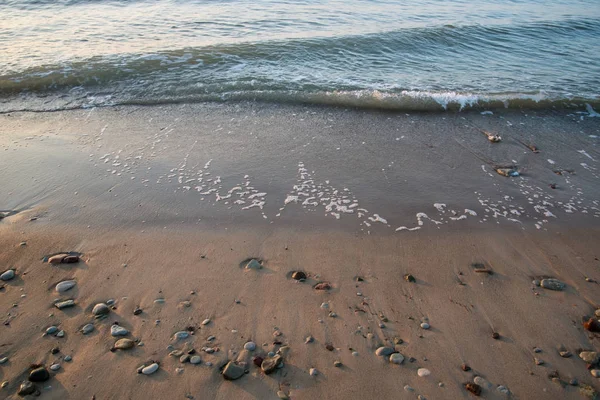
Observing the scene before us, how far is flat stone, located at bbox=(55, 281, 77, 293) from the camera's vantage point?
334cm

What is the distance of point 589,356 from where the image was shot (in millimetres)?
2807

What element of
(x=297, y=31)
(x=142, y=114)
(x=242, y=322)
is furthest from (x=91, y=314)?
(x=297, y=31)

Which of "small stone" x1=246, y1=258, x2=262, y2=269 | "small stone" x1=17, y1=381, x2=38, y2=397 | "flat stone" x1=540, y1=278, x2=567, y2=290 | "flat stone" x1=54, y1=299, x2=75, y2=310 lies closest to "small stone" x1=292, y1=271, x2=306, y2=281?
"small stone" x1=246, y1=258, x2=262, y2=269

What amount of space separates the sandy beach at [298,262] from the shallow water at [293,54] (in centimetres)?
172

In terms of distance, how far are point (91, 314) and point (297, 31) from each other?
10909mm

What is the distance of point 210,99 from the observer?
7742 mm

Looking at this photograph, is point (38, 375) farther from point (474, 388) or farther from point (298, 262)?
point (474, 388)

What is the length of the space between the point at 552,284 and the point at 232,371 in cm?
286

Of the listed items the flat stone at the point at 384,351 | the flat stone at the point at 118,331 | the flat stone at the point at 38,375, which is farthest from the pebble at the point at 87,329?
the flat stone at the point at 384,351

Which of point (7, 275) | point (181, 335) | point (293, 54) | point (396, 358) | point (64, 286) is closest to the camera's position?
point (396, 358)

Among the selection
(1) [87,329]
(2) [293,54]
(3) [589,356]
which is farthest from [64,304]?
(2) [293,54]

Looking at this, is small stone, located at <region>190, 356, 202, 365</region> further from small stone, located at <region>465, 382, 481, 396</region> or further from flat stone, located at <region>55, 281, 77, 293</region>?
small stone, located at <region>465, 382, 481, 396</region>

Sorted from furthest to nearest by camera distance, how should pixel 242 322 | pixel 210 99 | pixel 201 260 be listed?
pixel 210 99
pixel 201 260
pixel 242 322

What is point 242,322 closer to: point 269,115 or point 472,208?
point 472,208
